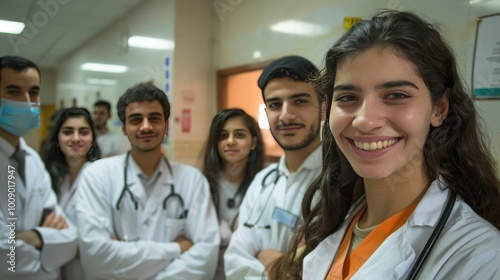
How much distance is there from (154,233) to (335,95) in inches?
25.2

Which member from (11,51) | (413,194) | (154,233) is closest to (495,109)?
(413,194)

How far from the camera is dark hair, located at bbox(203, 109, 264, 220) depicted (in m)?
1.03

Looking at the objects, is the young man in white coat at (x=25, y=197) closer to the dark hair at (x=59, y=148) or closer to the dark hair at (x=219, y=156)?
the dark hair at (x=59, y=148)

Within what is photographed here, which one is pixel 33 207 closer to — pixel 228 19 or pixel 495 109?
pixel 228 19

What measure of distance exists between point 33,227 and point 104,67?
0.61 metres

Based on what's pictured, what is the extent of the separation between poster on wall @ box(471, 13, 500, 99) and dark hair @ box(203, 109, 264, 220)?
2.04 feet

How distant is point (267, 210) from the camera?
1118 mm

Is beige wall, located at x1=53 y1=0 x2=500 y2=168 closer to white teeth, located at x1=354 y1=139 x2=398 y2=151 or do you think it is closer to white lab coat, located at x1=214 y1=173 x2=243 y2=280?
white lab coat, located at x1=214 y1=173 x2=243 y2=280

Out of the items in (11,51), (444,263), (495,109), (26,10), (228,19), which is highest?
(228,19)

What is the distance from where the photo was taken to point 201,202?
1.06 meters

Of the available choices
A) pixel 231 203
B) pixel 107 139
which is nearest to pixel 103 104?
pixel 107 139

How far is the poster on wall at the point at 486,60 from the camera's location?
86 cm

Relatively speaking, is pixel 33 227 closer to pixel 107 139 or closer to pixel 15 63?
pixel 107 139

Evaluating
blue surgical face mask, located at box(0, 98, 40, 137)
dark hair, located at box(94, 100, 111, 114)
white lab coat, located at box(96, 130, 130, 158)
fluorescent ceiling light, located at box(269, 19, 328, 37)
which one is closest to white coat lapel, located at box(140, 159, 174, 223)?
white lab coat, located at box(96, 130, 130, 158)
